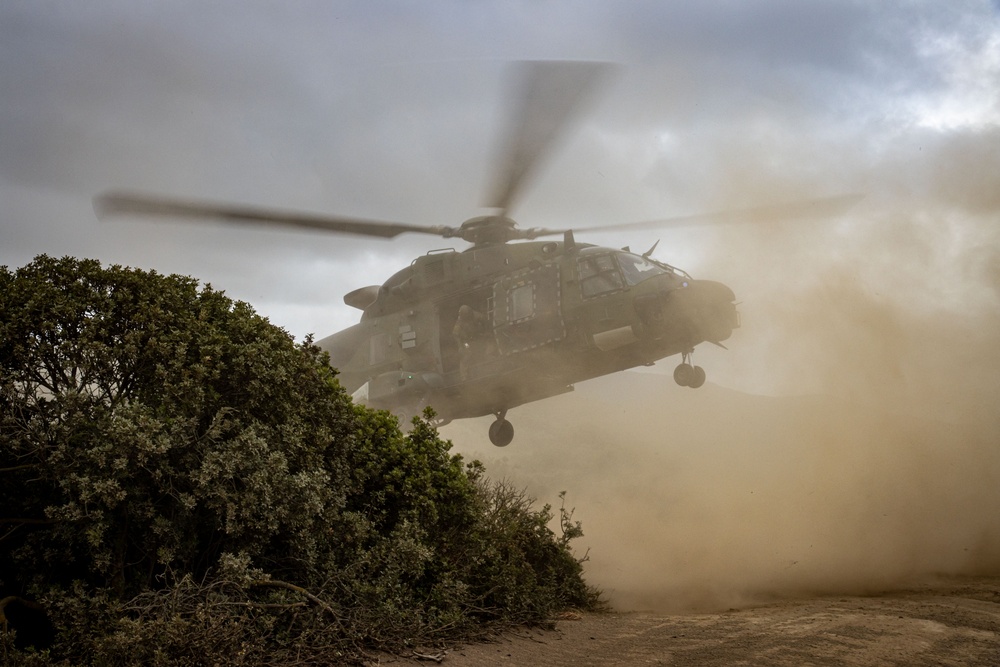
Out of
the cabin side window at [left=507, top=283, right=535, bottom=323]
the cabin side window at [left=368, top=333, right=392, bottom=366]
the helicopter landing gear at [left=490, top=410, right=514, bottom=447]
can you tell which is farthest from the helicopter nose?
the cabin side window at [left=368, top=333, right=392, bottom=366]

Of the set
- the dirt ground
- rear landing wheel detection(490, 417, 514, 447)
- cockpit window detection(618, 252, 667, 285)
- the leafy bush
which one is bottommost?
the dirt ground

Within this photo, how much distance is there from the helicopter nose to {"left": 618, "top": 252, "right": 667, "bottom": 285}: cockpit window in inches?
31.5

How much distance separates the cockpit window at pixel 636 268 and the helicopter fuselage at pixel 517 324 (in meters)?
0.02

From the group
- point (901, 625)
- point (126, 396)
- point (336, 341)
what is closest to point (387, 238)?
point (336, 341)

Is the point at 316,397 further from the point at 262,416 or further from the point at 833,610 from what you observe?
the point at 833,610

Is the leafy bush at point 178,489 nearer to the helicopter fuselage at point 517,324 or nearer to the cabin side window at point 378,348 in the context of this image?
the helicopter fuselage at point 517,324

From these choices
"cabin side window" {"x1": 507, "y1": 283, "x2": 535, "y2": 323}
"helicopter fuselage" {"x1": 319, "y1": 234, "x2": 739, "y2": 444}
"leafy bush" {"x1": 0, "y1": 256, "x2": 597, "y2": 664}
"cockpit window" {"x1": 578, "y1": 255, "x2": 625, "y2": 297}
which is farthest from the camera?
"cabin side window" {"x1": 507, "y1": 283, "x2": 535, "y2": 323}

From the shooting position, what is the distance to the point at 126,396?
7262 millimetres

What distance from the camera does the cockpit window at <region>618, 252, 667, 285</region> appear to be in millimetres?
13691

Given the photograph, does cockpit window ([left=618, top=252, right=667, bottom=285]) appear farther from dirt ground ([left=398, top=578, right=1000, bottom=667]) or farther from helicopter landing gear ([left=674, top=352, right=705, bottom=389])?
dirt ground ([left=398, top=578, right=1000, bottom=667])

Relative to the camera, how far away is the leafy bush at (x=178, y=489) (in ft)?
21.6

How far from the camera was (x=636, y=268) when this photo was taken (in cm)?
1388

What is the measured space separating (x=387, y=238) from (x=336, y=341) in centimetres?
389

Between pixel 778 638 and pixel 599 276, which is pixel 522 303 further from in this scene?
pixel 778 638
